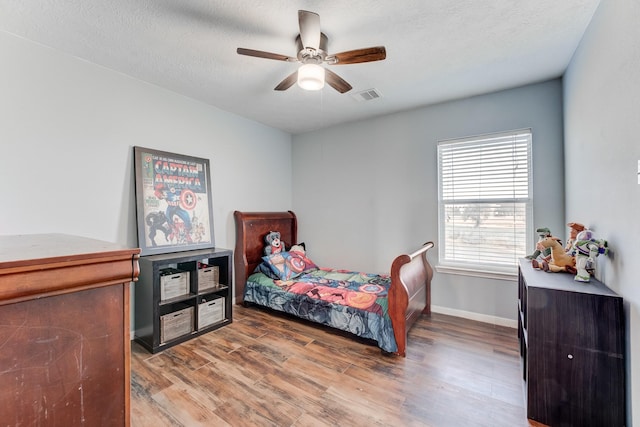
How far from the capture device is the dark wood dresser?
1.46 m

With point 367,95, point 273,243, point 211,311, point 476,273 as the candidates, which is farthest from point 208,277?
point 476,273

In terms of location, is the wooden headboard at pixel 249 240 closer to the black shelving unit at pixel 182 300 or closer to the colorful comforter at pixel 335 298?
the colorful comforter at pixel 335 298

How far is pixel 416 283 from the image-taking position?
284 centimetres

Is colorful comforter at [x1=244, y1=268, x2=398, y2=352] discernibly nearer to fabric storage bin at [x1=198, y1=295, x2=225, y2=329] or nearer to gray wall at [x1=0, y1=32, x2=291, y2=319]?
fabric storage bin at [x1=198, y1=295, x2=225, y2=329]

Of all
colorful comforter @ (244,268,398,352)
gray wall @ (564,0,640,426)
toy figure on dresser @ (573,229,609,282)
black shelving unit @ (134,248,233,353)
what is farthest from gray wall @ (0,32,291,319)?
gray wall @ (564,0,640,426)

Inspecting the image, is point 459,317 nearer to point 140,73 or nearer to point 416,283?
point 416,283

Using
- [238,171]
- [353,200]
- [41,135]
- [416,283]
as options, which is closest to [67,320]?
[41,135]

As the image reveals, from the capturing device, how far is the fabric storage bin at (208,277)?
2.91m

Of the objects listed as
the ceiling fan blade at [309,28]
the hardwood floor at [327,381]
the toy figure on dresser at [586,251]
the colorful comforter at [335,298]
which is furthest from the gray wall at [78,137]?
the toy figure on dresser at [586,251]

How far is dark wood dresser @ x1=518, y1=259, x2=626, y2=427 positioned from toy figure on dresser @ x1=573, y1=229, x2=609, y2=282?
2.3 inches

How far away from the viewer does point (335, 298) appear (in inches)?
111

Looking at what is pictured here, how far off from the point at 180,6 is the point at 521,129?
10.4 feet

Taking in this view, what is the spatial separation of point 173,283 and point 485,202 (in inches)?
130

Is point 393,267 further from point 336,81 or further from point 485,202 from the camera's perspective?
point 336,81
